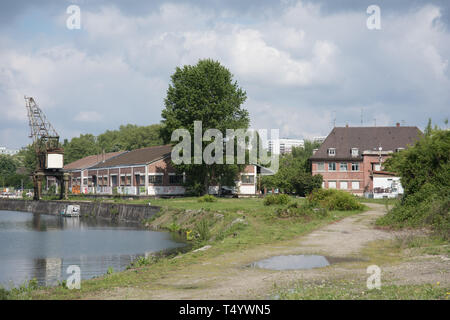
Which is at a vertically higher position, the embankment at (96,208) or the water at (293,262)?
the water at (293,262)

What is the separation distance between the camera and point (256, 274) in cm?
1335

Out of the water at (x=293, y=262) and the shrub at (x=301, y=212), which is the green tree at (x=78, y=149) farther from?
the water at (x=293, y=262)

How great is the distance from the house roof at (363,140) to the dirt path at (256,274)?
189 feet

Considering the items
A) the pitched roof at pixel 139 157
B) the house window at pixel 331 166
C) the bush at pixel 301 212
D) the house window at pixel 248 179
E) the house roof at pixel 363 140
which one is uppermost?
the house roof at pixel 363 140

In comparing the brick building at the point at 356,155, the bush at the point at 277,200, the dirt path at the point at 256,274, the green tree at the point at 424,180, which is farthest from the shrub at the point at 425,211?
the brick building at the point at 356,155

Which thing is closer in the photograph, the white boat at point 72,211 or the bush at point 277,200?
the bush at point 277,200

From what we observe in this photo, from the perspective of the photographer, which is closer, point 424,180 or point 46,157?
point 424,180

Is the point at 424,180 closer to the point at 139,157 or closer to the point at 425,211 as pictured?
the point at 425,211

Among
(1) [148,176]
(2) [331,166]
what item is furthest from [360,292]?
(2) [331,166]

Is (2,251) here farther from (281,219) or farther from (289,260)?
(289,260)

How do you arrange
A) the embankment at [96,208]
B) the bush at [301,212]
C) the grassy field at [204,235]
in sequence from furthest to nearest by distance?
the embankment at [96,208] → the bush at [301,212] → the grassy field at [204,235]

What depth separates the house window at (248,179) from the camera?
70.2 metres

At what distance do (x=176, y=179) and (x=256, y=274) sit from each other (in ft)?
183
